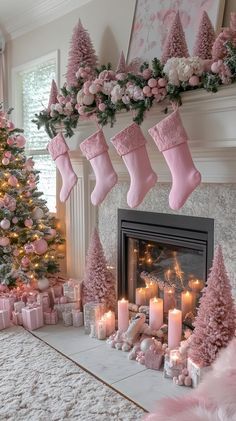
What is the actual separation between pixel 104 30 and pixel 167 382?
7.55ft

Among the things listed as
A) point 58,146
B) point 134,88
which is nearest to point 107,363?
point 58,146

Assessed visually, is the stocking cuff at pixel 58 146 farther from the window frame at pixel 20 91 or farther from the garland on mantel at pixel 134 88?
the window frame at pixel 20 91

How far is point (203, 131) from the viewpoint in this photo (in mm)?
→ 1876

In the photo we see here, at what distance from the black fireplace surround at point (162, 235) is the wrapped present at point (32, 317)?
60 centimetres

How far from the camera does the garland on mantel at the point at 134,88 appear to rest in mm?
1718

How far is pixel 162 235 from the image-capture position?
252cm

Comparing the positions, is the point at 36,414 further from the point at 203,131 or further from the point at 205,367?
the point at 203,131

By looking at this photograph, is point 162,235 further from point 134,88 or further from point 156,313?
point 134,88

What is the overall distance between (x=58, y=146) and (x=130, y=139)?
725mm

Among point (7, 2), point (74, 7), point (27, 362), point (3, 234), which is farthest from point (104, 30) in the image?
point (27, 362)

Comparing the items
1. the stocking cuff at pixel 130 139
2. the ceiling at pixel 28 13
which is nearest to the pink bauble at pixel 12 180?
the stocking cuff at pixel 130 139

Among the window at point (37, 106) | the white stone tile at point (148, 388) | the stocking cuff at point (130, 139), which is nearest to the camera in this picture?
the white stone tile at point (148, 388)

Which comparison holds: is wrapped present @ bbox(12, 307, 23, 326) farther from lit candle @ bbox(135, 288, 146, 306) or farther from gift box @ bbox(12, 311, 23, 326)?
lit candle @ bbox(135, 288, 146, 306)

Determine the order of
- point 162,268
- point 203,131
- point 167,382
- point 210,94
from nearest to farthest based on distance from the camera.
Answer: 1. point 210,94
2. point 203,131
3. point 167,382
4. point 162,268
